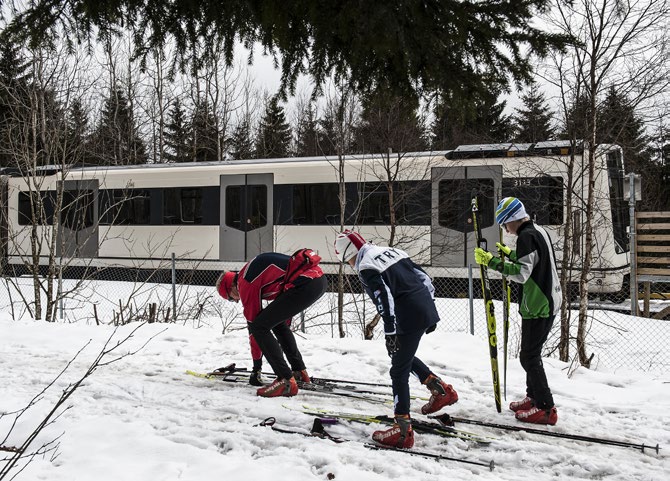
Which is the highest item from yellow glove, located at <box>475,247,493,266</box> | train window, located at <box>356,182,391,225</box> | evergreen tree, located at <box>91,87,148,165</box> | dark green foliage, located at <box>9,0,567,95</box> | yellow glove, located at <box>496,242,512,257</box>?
evergreen tree, located at <box>91,87,148,165</box>

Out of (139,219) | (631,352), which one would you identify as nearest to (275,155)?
(139,219)

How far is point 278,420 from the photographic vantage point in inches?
203

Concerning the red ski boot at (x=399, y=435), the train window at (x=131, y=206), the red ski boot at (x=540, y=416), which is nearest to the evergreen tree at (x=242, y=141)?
the train window at (x=131, y=206)

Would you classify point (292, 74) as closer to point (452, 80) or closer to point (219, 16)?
point (219, 16)

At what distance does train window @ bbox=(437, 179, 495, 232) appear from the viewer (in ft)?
44.6

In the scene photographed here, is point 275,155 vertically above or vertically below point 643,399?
above

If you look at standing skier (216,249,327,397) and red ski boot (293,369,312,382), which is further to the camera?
red ski boot (293,369,312,382)

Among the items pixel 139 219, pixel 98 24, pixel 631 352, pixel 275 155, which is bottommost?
pixel 631 352

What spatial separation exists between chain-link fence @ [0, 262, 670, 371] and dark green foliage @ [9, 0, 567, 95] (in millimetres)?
4988

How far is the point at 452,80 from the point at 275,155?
29.7 meters

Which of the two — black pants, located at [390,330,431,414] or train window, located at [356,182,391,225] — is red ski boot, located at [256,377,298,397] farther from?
train window, located at [356,182,391,225]

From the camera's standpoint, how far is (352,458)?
168 inches

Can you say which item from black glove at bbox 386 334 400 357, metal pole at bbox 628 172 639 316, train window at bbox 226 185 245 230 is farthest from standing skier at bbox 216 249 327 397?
train window at bbox 226 185 245 230

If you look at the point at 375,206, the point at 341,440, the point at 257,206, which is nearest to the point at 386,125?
the point at 375,206
